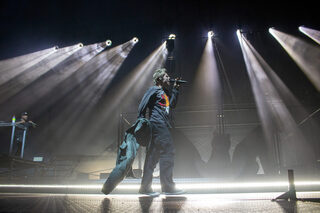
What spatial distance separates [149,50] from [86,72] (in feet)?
8.77

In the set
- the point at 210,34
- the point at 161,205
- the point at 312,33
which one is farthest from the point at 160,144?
the point at 312,33

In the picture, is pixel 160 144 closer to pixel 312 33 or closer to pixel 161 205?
pixel 161 205

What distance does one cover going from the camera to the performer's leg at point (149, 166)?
229cm

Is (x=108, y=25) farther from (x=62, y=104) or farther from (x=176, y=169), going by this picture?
(x=176, y=169)

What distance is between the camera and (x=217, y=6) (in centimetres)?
672

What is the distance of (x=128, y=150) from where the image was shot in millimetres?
2227

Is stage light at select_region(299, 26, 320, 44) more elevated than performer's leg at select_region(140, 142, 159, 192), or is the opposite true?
stage light at select_region(299, 26, 320, 44)

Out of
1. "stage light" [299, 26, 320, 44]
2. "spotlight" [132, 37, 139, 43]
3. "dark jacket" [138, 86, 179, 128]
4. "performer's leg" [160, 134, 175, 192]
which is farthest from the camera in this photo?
"spotlight" [132, 37, 139, 43]

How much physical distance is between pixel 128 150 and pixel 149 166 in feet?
0.99

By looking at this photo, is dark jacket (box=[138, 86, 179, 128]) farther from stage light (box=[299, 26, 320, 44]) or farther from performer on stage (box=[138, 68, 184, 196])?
stage light (box=[299, 26, 320, 44])

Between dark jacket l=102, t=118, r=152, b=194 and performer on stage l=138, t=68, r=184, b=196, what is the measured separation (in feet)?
0.36

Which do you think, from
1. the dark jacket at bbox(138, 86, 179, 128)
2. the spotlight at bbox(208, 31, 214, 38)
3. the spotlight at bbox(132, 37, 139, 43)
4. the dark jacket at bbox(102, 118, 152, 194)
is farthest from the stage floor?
the spotlight at bbox(132, 37, 139, 43)

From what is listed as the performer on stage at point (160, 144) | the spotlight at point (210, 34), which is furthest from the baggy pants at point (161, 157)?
the spotlight at point (210, 34)

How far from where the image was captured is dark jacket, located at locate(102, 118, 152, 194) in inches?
81.0
